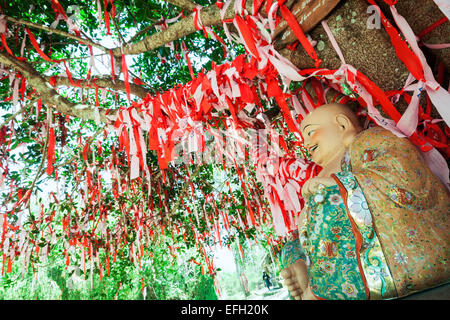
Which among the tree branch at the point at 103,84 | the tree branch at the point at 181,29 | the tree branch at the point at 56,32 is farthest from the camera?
the tree branch at the point at 103,84

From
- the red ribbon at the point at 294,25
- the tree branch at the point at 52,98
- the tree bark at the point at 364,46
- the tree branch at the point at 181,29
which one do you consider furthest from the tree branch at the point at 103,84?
the tree bark at the point at 364,46

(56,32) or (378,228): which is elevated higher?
(56,32)

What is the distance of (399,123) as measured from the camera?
1.10 meters

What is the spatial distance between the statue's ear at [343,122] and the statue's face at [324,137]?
1 centimetres

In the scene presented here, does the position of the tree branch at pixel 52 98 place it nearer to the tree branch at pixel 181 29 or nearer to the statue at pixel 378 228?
the tree branch at pixel 181 29

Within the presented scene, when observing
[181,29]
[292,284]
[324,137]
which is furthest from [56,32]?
[292,284]

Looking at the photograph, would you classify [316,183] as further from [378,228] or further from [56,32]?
[56,32]

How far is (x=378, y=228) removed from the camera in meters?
0.94

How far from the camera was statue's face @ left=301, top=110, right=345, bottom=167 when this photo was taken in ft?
4.32

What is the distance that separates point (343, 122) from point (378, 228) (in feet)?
Answer: 1.83

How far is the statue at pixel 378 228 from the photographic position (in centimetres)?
88
